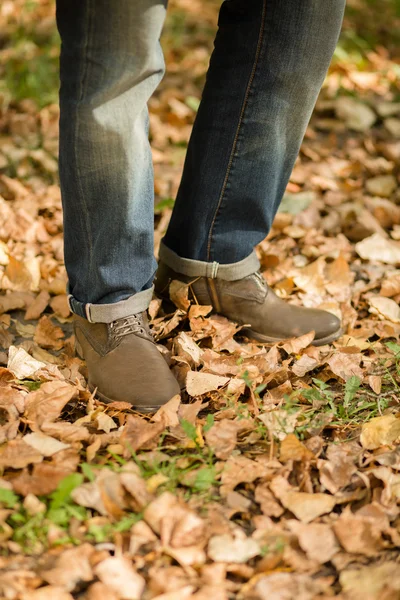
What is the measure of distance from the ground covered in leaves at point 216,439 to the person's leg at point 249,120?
0.84 ft

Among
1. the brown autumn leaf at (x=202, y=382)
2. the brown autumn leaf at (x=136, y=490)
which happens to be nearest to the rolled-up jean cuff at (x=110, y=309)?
the brown autumn leaf at (x=202, y=382)

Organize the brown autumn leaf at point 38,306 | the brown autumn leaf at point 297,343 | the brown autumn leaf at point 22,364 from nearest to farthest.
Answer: the brown autumn leaf at point 22,364, the brown autumn leaf at point 297,343, the brown autumn leaf at point 38,306

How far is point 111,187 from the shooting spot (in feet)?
4.46

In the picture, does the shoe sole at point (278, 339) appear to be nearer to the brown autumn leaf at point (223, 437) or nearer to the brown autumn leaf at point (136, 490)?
the brown autumn leaf at point (223, 437)

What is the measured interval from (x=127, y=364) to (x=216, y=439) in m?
0.31

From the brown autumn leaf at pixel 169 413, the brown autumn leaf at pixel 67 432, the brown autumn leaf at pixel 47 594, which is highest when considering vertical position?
the brown autumn leaf at pixel 47 594

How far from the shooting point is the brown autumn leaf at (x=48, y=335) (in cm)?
178

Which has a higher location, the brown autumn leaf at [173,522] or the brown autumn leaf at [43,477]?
the brown autumn leaf at [173,522]

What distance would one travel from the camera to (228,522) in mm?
1168

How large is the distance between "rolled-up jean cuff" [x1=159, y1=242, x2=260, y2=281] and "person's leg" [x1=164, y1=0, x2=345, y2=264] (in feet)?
0.05

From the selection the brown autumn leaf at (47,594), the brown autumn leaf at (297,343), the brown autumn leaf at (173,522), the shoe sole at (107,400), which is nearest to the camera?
the brown autumn leaf at (47,594)

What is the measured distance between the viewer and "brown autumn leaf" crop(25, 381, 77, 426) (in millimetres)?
1398

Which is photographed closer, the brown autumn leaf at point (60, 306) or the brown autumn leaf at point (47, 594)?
the brown autumn leaf at point (47, 594)

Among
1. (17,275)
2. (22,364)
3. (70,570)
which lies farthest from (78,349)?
(70,570)
